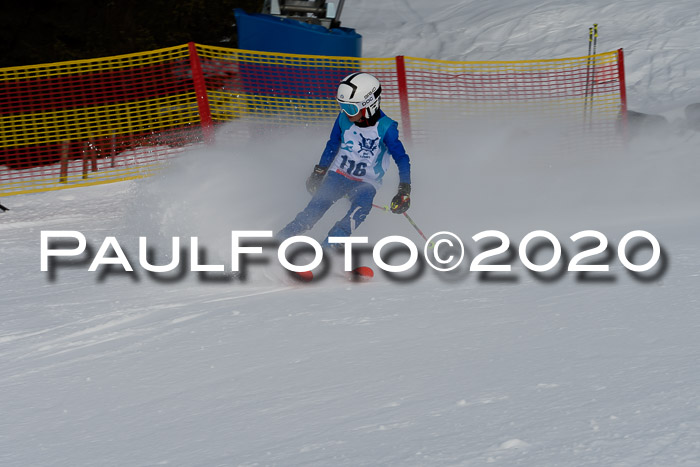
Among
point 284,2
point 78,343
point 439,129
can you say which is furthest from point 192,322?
point 284,2

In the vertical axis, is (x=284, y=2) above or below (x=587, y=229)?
above

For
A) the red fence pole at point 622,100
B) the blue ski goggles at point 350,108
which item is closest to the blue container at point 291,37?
the red fence pole at point 622,100

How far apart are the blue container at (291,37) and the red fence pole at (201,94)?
3.23 m

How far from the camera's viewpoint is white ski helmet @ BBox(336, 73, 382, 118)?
21.5ft

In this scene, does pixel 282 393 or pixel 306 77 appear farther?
pixel 306 77

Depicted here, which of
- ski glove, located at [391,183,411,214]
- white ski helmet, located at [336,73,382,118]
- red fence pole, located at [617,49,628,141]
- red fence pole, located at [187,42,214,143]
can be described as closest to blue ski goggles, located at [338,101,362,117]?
white ski helmet, located at [336,73,382,118]

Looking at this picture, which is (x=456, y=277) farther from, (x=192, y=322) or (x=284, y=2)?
(x=284, y=2)

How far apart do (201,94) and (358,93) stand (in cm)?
428

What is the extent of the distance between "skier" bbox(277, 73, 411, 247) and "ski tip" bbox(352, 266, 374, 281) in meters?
0.37

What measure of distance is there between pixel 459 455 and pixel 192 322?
2779 millimetres

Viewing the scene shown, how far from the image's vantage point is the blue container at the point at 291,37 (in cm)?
1341

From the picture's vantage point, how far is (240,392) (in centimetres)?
380

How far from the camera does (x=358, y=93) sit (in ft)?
21.5

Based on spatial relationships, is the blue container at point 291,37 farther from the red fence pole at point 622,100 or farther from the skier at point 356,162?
the skier at point 356,162
